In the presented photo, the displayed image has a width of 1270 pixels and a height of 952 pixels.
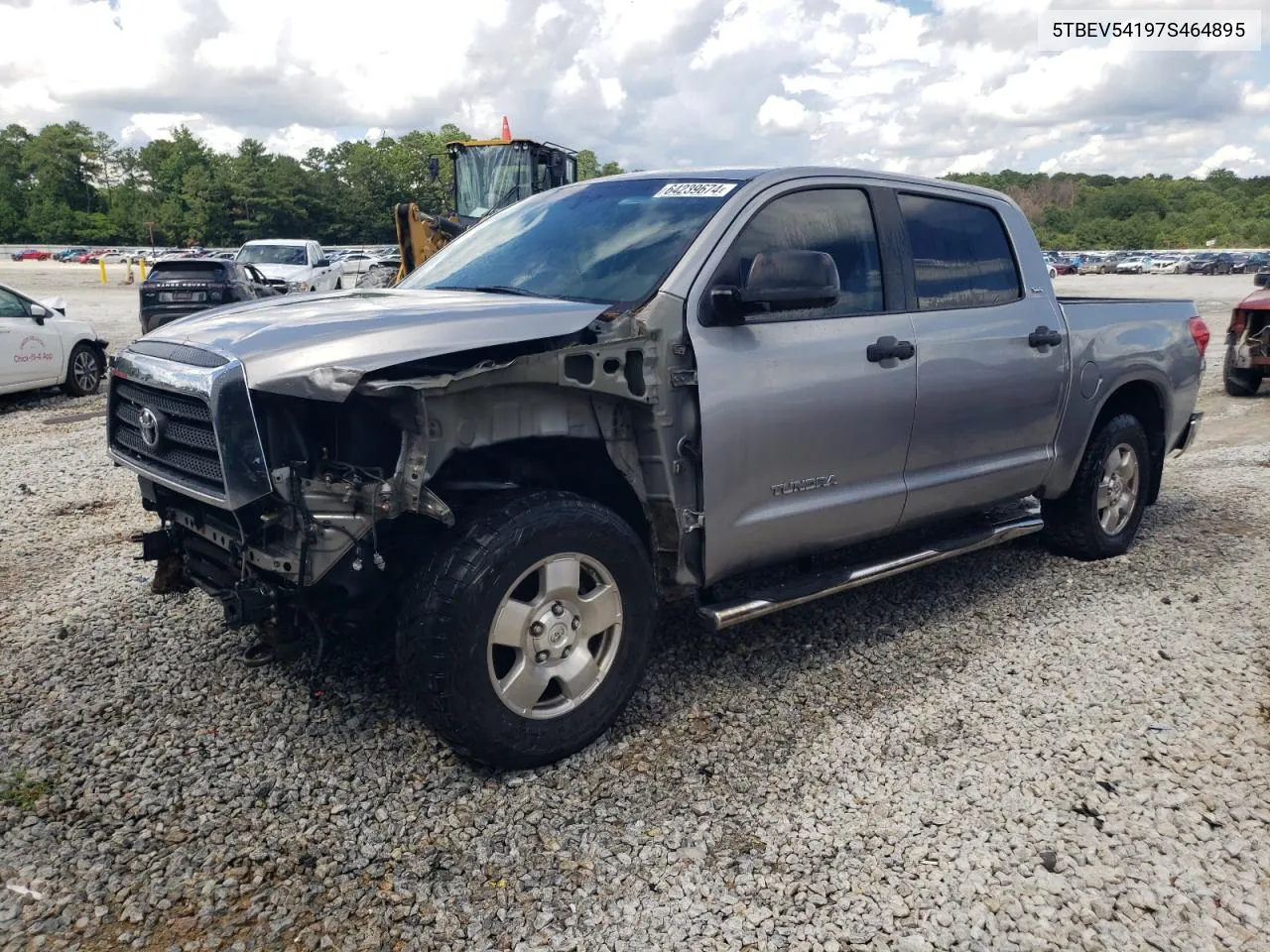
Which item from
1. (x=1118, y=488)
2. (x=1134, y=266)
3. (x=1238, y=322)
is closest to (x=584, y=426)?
(x=1118, y=488)

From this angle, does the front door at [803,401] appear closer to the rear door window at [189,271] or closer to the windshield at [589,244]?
the windshield at [589,244]

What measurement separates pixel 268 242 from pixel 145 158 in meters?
118

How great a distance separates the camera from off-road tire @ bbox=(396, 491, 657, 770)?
115 inches

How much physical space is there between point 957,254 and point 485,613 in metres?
2.87

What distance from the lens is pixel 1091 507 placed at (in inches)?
208

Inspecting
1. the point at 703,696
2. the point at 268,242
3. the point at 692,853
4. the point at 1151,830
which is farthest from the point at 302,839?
the point at 268,242

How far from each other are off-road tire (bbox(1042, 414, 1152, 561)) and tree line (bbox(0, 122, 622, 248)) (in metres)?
86.7

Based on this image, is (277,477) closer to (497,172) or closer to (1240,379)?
(1240,379)

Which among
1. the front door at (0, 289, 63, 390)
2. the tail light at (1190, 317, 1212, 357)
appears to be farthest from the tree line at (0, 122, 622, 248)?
the tail light at (1190, 317, 1212, 357)

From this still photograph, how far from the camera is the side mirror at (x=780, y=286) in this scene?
339 cm

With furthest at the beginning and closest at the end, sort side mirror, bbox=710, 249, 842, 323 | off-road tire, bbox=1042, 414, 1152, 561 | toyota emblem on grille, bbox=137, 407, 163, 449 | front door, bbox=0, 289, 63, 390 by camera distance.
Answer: front door, bbox=0, 289, 63, 390 → off-road tire, bbox=1042, 414, 1152, 561 → side mirror, bbox=710, 249, 842, 323 → toyota emblem on grille, bbox=137, 407, 163, 449

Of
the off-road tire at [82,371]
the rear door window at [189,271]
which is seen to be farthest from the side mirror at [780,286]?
→ the rear door window at [189,271]

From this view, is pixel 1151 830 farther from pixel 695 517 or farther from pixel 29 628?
pixel 29 628

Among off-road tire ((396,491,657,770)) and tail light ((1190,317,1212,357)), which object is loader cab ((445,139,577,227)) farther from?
off-road tire ((396,491,657,770))
